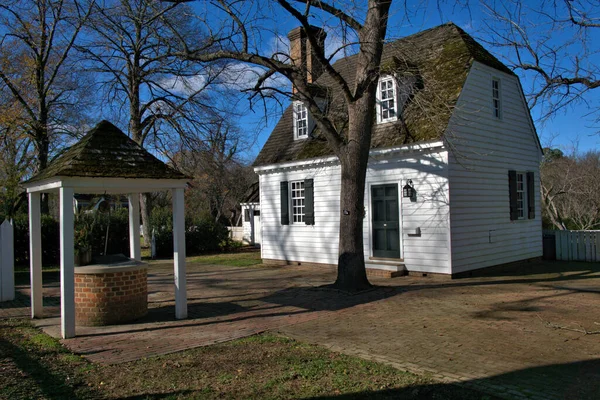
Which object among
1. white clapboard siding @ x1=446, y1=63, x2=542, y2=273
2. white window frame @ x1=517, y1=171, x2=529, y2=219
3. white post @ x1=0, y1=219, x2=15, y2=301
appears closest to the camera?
white post @ x1=0, y1=219, x2=15, y2=301

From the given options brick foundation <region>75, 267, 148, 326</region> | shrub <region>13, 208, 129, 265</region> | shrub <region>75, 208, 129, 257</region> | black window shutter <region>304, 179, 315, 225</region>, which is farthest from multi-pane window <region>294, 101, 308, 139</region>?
shrub <region>75, 208, 129, 257</region>

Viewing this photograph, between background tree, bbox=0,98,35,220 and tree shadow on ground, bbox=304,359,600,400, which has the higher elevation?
background tree, bbox=0,98,35,220

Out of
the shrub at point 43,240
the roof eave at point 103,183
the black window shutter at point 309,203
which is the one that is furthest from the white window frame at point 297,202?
the shrub at point 43,240

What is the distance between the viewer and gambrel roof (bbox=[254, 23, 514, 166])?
11.0 meters

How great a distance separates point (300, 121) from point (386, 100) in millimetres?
4195

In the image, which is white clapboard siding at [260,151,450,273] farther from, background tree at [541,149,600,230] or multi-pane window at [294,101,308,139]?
background tree at [541,149,600,230]

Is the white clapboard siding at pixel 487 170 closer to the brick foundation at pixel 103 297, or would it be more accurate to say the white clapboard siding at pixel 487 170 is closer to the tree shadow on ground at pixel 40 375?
the brick foundation at pixel 103 297

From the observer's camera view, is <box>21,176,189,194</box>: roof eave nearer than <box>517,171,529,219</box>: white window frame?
Yes

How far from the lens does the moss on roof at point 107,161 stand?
745cm

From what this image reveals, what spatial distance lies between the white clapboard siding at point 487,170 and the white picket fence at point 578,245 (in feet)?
3.40

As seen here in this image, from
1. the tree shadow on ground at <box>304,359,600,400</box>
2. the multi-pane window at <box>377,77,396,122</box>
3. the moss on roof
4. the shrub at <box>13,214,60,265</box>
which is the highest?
the multi-pane window at <box>377,77,396,122</box>

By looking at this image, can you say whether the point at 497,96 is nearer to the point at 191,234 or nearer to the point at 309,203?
the point at 309,203

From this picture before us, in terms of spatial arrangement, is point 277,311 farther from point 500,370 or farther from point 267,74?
point 267,74

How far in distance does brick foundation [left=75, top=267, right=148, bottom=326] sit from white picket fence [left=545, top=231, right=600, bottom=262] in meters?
14.4
